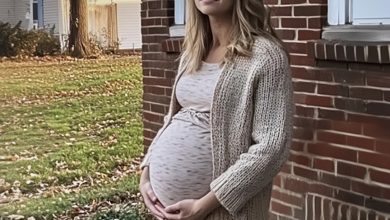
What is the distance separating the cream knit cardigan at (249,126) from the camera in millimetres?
2959

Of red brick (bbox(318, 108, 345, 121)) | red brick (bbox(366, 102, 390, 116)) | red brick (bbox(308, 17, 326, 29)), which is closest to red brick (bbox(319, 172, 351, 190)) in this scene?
red brick (bbox(318, 108, 345, 121))

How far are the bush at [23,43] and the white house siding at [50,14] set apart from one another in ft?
0.83

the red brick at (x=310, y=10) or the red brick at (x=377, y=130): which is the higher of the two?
the red brick at (x=310, y=10)

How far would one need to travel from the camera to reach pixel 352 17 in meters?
4.58

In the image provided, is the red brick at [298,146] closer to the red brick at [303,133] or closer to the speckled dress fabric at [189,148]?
the red brick at [303,133]

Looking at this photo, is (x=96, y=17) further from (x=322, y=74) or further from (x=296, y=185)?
(x=322, y=74)

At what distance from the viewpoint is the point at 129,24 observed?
1327 cm

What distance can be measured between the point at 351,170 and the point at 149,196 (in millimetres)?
1494

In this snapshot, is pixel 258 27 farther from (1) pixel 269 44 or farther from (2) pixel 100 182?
(2) pixel 100 182

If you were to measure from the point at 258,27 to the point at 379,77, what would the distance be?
1.29m

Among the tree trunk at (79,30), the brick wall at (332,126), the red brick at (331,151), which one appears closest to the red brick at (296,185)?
the brick wall at (332,126)

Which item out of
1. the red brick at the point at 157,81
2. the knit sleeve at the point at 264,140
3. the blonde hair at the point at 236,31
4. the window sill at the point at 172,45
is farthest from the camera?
the red brick at the point at 157,81

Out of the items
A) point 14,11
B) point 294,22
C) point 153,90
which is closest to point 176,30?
point 153,90

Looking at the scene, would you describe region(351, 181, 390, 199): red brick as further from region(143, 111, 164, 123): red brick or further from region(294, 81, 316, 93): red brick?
region(143, 111, 164, 123): red brick
